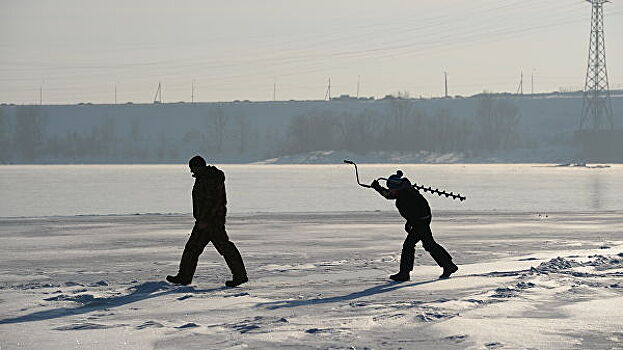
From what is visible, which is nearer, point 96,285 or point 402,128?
point 96,285

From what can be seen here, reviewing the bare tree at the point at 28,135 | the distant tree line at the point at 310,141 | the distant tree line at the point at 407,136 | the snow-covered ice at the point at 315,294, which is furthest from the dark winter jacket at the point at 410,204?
the bare tree at the point at 28,135

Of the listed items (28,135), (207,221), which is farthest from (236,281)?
(28,135)

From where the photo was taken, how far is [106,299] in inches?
491

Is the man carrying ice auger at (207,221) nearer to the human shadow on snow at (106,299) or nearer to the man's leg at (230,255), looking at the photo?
the man's leg at (230,255)

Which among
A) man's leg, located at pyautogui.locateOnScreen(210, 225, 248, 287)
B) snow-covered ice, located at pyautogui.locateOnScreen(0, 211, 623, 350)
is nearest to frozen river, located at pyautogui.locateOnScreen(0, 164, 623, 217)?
snow-covered ice, located at pyautogui.locateOnScreen(0, 211, 623, 350)

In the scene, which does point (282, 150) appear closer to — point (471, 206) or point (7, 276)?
point (471, 206)

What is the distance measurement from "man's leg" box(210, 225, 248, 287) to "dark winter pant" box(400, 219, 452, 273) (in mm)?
2052

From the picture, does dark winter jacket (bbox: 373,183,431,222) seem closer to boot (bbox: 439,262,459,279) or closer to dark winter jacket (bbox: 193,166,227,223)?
boot (bbox: 439,262,459,279)

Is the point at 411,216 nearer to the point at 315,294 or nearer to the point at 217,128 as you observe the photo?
the point at 315,294

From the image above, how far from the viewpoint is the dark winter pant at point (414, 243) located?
1429cm

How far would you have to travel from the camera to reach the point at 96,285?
13727 mm

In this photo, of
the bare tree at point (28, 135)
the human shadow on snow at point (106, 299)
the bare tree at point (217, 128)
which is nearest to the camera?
the human shadow on snow at point (106, 299)

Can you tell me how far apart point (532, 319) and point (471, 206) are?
23046 mm

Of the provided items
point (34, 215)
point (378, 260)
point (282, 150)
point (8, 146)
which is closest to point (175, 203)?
point (34, 215)
